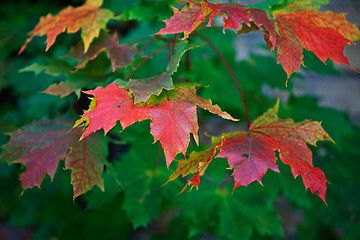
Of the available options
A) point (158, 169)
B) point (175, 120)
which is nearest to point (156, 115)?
point (175, 120)

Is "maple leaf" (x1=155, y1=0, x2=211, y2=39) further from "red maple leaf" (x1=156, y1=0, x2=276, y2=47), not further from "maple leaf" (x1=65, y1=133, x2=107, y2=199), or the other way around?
"maple leaf" (x1=65, y1=133, x2=107, y2=199)

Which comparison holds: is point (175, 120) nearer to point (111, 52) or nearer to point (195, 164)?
point (195, 164)

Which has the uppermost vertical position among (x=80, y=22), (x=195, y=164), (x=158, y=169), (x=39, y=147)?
(x=80, y=22)

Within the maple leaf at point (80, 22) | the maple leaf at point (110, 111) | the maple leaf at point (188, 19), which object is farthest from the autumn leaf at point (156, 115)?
the maple leaf at point (80, 22)

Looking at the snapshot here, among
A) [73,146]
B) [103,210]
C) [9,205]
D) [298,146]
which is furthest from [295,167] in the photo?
[9,205]

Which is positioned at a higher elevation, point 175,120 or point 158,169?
point 175,120

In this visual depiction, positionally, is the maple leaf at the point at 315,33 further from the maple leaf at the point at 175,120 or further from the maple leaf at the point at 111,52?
the maple leaf at the point at 111,52

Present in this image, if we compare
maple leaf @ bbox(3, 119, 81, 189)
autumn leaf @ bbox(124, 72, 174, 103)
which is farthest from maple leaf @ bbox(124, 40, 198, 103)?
maple leaf @ bbox(3, 119, 81, 189)

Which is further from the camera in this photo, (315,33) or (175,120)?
(315,33)

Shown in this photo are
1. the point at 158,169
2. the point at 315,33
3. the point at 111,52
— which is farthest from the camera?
the point at 158,169
